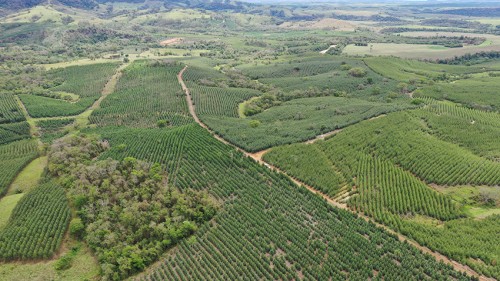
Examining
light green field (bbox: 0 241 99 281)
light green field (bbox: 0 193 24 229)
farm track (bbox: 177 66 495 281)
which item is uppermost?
farm track (bbox: 177 66 495 281)

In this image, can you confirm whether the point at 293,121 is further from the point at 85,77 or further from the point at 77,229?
the point at 85,77

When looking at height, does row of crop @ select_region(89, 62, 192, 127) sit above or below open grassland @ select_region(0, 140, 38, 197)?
above

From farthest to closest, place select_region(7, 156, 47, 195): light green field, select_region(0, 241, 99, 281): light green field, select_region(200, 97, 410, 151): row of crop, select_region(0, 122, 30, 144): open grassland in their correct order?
select_region(0, 122, 30, 144): open grassland → select_region(200, 97, 410, 151): row of crop → select_region(7, 156, 47, 195): light green field → select_region(0, 241, 99, 281): light green field

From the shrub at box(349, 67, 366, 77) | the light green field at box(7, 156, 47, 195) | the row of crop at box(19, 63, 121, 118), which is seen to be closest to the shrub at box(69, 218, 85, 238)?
the light green field at box(7, 156, 47, 195)

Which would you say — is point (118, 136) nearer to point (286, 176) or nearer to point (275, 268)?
point (286, 176)

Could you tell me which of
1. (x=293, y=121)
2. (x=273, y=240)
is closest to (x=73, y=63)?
(x=293, y=121)

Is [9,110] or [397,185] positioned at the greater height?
[9,110]

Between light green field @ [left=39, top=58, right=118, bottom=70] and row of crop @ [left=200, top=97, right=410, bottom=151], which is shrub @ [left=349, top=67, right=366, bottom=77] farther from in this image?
light green field @ [left=39, top=58, right=118, bottom=70]
